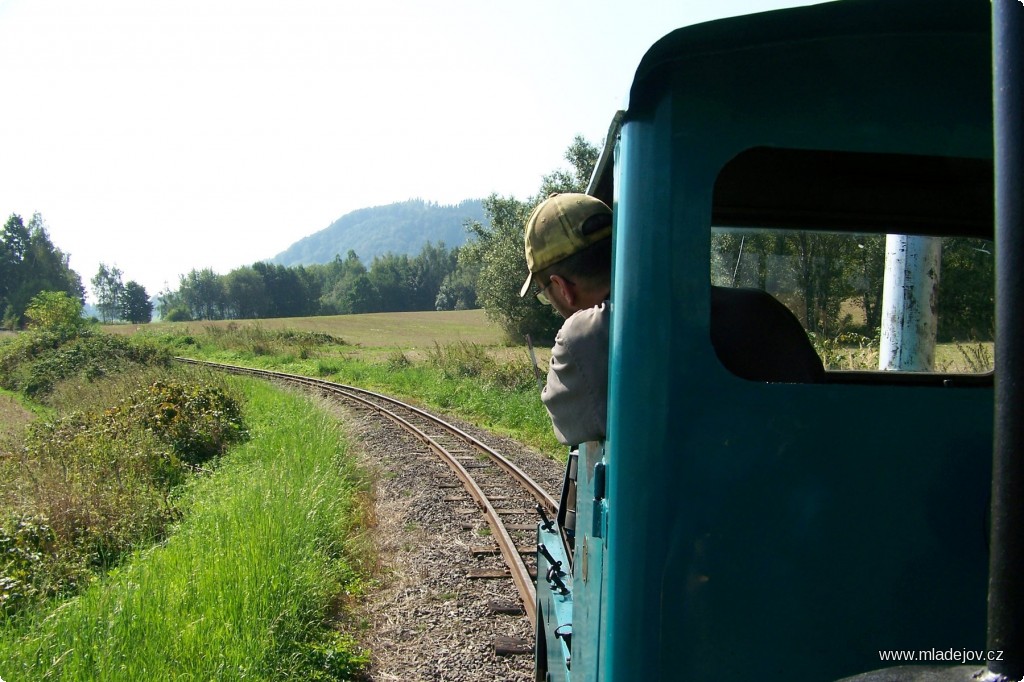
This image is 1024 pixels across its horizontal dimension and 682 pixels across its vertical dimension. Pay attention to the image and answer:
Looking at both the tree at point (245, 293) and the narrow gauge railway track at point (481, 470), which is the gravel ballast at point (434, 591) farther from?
the tree at point (245, 293)

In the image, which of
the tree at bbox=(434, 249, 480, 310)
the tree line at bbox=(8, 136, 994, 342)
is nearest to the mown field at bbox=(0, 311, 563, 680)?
the tree line at bbox=(8, 136, 994, 342)

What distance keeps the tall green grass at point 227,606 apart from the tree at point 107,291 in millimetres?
112076

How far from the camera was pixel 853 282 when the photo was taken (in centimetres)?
198

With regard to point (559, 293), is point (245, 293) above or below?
above

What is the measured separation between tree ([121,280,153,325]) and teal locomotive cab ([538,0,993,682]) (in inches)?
4441

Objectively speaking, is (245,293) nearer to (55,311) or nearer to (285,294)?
(285,294)

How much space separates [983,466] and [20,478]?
31.3ft

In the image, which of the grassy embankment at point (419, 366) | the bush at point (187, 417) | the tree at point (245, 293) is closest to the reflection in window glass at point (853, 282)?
the grassy embankment at point (419, 366)

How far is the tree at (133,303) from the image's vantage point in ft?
334

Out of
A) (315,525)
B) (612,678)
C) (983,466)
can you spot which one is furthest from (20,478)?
(983,466)

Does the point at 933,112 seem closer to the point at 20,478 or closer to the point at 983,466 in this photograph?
the point at 983,466

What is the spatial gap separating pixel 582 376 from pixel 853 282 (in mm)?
798

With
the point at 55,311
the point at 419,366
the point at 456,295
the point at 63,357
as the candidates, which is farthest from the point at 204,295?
the point at 419,366

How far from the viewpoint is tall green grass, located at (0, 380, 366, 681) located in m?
3.91
